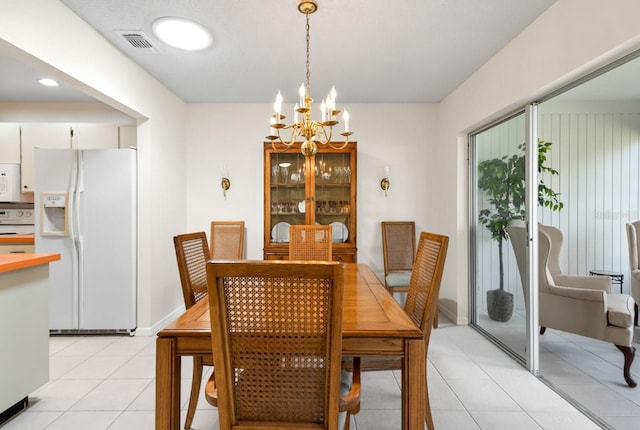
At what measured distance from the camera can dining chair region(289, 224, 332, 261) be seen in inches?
117

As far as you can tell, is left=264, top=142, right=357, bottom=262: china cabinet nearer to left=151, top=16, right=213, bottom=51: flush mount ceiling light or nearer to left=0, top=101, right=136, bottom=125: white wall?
left=151, top=16, right=213, bottom=51: flush mount ceiling light

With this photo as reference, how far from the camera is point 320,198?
153 inches

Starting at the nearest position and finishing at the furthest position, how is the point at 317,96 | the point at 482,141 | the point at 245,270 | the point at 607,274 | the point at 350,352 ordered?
the point at 245,270
the point at 350,352
the point at 607,274
the point at 482,141
the point at 317,96

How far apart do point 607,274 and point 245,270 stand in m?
3.37

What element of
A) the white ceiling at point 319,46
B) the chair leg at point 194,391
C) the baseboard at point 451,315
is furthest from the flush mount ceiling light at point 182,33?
the baseboard at point 451,315

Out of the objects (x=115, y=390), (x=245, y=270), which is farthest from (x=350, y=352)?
(x=115, y=390)

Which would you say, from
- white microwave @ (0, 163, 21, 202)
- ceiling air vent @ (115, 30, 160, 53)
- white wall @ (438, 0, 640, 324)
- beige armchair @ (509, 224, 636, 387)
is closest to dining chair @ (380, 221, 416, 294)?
white wall @ (438, 0, 640, 324)

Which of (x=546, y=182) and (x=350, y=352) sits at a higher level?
(x=546, y=182)

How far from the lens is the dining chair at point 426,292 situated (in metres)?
1.62

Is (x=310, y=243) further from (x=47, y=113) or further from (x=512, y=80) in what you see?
(x=47, y=113)

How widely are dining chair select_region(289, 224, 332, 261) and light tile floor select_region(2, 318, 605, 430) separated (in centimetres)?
104

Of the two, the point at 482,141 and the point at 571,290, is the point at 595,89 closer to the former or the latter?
the point at 482,141

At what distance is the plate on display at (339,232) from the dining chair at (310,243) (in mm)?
951

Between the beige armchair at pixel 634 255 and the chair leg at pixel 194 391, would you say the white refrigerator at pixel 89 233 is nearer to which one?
the chair leg at pixel 194 391
